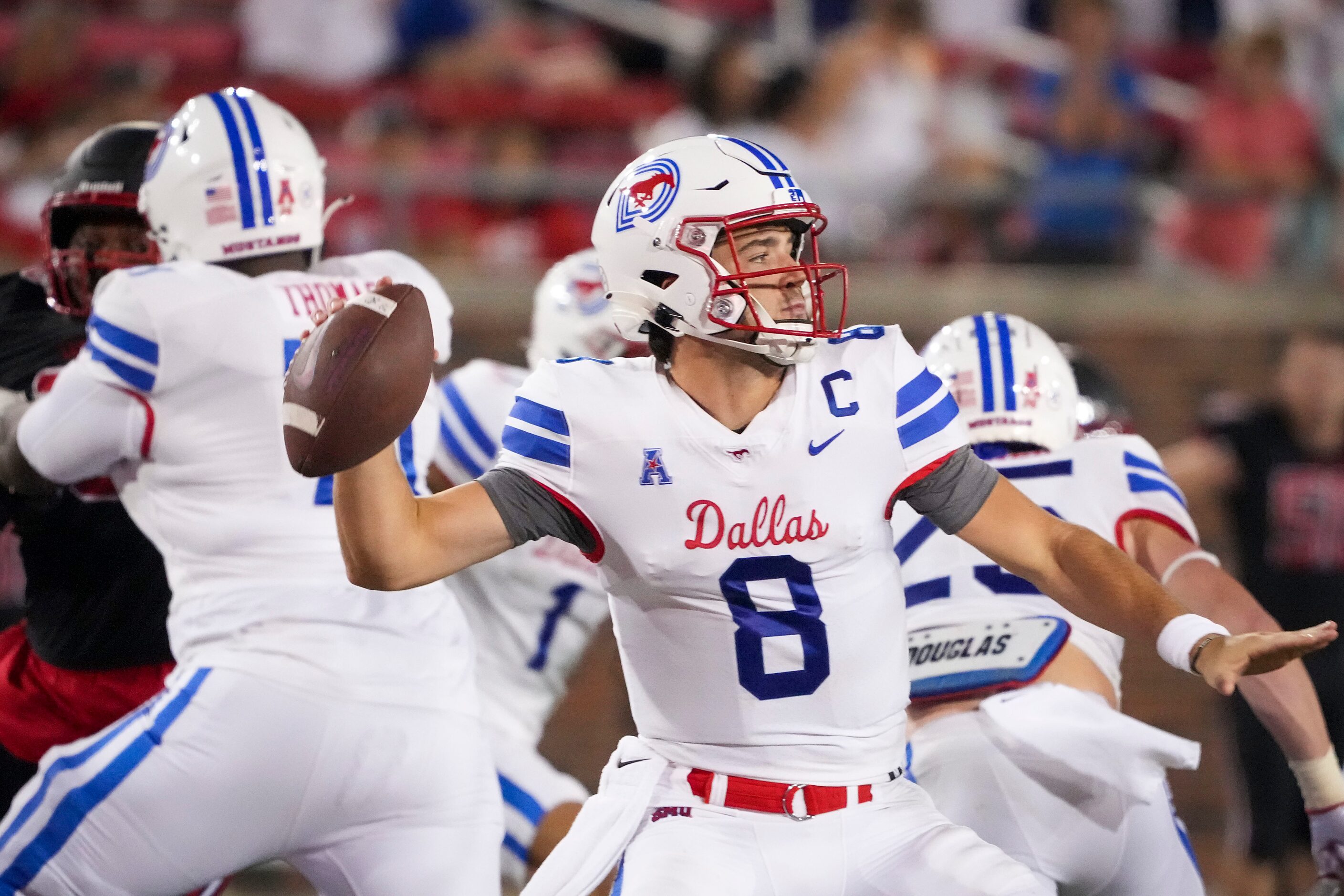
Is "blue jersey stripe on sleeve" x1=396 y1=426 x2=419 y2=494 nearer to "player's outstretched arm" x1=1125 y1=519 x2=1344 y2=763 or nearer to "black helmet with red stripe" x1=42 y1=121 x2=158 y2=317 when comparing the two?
"black helmet with red stripe" x1=42 y1=121 x2=158 y2=317

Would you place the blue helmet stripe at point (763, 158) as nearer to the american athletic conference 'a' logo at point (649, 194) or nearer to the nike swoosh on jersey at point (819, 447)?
the american athletic conference 'a' logo at point (649, 194)

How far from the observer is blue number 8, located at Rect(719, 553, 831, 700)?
3.06 m

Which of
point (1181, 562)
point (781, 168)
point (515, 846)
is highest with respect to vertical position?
point (781, 168)

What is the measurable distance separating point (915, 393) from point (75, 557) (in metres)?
2.13

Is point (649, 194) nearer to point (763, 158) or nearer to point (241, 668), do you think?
point (763, 158)

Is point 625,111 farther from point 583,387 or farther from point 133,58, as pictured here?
point 583,387

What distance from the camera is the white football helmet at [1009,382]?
412 cm

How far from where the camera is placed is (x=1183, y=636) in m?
2.90

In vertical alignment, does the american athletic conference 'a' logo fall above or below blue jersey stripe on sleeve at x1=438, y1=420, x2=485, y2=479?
above

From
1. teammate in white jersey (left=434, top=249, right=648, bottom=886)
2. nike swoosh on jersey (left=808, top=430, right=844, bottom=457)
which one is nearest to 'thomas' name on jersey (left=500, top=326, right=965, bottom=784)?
nike swoosh on jersey (left=808, top=430, right=844, bottom=457)

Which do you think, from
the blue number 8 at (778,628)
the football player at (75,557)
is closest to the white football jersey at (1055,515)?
the blue number 8 at (778,628)

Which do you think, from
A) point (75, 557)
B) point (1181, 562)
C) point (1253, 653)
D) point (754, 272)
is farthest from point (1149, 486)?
point (75, 557)

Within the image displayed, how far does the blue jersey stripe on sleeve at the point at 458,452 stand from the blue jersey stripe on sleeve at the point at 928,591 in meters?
1.41

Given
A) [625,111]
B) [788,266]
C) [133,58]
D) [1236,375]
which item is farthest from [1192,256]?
[788,266]
